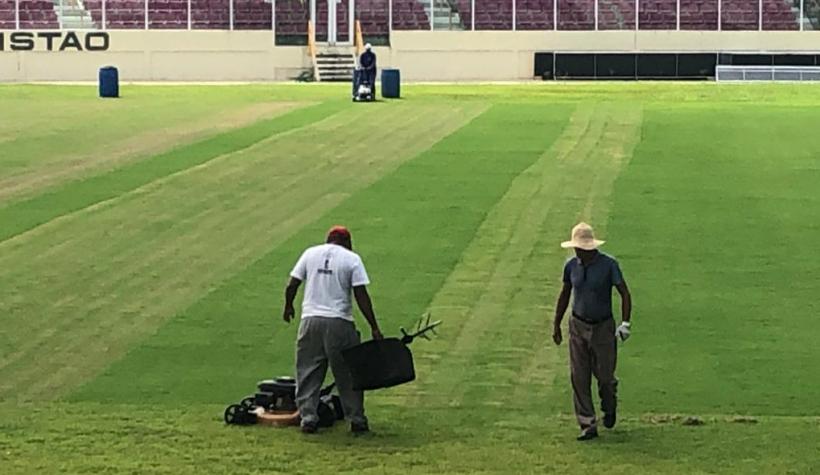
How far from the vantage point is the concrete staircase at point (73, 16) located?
73.2m

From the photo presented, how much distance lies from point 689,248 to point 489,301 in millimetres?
4779

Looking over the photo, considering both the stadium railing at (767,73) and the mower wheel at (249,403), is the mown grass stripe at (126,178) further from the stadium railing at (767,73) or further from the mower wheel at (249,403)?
the stadium railing at (767,73)

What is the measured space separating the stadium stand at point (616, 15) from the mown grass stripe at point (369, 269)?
1523 inches

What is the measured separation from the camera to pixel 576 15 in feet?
244

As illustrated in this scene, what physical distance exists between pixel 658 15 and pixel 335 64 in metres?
13.8

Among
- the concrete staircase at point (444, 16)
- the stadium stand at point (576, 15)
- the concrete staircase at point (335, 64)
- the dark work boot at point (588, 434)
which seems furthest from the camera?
the concrete staircase at point (444, 16)

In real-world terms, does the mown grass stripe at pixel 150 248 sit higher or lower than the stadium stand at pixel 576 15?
lower

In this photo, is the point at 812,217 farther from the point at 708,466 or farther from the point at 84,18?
the point at 84,18

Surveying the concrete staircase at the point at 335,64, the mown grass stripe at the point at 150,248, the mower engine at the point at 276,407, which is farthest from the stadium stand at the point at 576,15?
the mower engine at the point at 276,407

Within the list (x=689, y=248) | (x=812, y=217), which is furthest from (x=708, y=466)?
(x=812, y=217)

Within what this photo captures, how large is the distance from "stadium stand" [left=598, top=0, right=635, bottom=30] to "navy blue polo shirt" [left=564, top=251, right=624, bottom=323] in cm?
6189

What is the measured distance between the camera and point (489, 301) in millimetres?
19266

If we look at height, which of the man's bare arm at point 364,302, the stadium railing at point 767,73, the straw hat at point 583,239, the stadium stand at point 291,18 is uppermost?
the stadium stand at point 291,18

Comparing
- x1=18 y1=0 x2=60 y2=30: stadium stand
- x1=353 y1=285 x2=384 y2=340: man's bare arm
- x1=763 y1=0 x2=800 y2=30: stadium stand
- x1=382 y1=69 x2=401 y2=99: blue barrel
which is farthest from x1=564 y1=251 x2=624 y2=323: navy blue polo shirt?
x1=763 y1=0 x2=800 y2=30: stadium stand
